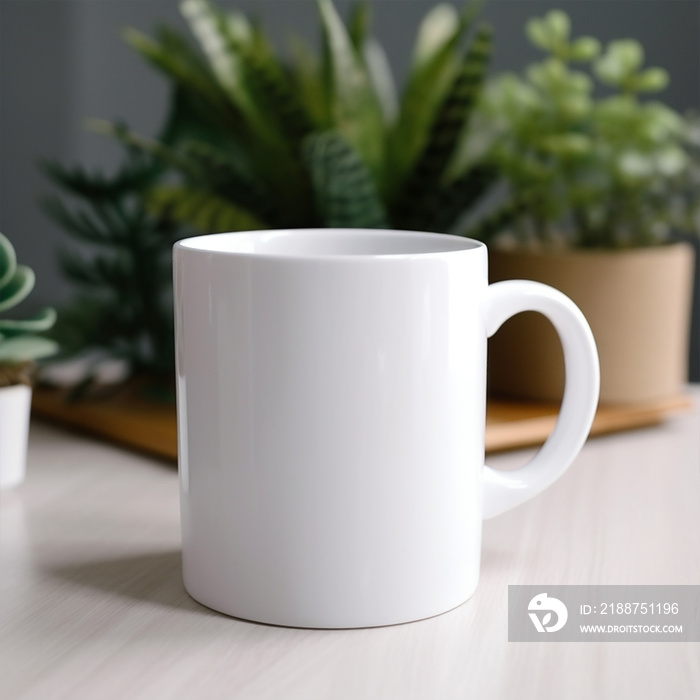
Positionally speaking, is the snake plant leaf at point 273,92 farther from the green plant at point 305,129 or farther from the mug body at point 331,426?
the mug body at point 331,426

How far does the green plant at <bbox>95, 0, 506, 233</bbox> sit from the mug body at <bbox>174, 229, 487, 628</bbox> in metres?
0.31

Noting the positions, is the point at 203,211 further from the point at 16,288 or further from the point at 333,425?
the point at 333,425

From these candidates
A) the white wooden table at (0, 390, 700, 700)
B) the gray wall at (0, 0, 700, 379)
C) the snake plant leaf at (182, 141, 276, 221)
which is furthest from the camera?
the gray wall at (0, 0, 700, 379)

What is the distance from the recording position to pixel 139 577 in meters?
0.45

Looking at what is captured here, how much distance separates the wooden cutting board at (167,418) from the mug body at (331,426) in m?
0.26

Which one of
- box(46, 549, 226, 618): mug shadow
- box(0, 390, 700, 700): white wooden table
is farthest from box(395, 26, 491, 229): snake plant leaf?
box(46, 549, 226, 618): mug shadow

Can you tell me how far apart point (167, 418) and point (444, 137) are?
1.04 feet

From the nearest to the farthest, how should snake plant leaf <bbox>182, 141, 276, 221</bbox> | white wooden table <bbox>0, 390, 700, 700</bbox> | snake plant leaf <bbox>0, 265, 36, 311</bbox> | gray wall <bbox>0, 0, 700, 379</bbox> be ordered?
white wooden table <bbox>0, 390, 700, 700</bbox>, snake plant leaf <bbox>0, 265, 36, 311</bbox>, snake plant leaf <bbox>182, 141, 276, 221</bbox>, gray wall <bbox>0, 0, 700, 379</bbox>

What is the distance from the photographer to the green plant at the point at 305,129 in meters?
0.71

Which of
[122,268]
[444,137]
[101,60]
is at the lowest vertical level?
[122,268]

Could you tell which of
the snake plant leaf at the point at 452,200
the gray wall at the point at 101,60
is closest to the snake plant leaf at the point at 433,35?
the snake plant leaf at the point at 452,200

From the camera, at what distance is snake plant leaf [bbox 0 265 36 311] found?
578mm

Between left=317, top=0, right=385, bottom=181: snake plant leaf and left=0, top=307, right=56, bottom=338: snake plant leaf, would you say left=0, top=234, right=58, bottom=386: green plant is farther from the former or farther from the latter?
left=317, top=0, right=385, bottom=181: snake plant leaf

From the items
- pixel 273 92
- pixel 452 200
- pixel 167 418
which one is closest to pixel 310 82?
pixel 273 92
